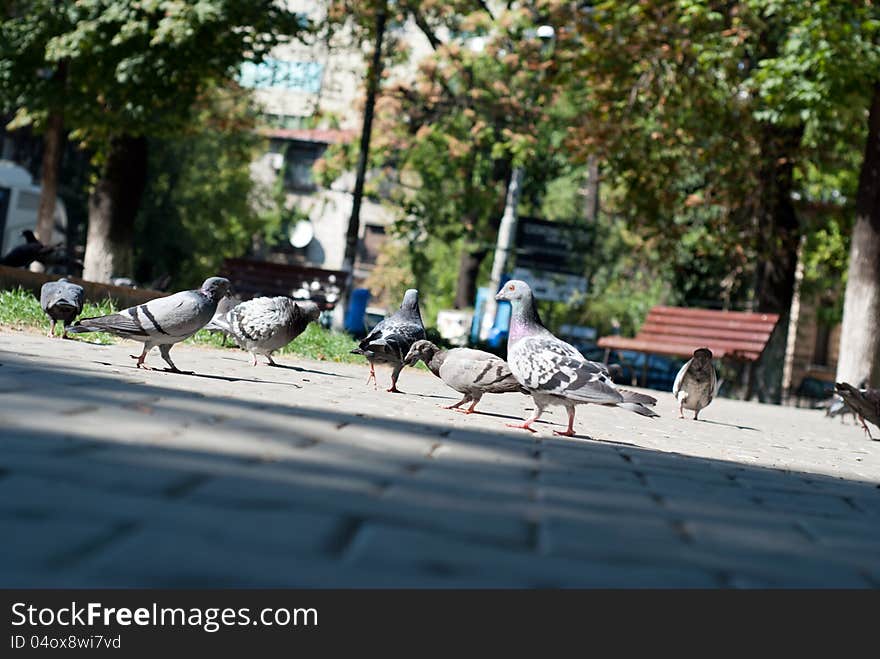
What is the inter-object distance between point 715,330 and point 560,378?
1445 centimetres

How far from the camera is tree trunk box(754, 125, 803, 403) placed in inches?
824

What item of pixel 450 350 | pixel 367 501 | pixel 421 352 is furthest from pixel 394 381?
pixel 367 501

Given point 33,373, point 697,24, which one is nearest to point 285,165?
point 697,24

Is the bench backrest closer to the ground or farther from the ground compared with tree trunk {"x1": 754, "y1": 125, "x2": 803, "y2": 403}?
closer to the ground

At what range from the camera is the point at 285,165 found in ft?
207

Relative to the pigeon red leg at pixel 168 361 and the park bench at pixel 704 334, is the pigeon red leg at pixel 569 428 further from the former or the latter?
the park bench at pixel 704 334

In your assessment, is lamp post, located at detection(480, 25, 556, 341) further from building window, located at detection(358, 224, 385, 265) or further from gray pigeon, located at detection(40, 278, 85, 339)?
building window, located at detection(358, 224, 385, 265)

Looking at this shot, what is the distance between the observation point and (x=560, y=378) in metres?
6.75

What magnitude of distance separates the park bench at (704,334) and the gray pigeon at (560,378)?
1259cm

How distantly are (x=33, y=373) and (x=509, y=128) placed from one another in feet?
75.6

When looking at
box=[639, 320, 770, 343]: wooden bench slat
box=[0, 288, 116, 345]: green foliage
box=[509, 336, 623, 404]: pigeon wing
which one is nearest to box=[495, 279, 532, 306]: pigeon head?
box=[509, 336, 623, 404]: pigeon wing

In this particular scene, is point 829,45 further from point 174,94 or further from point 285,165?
point 285,165

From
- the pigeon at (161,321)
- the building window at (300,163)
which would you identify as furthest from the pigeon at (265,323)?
the building window at (300,163)

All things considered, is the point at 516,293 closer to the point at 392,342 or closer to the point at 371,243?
the point at 392,342
